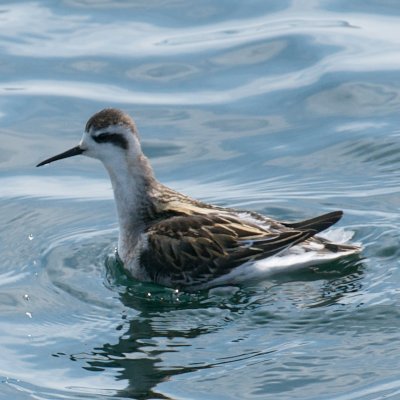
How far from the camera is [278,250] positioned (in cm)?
1252

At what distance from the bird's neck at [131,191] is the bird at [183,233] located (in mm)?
10

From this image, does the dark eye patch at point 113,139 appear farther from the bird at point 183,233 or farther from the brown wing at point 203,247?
the brown wing at point 203,247

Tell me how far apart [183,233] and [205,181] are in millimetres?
2693

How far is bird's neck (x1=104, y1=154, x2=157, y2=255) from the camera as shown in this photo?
1316cm

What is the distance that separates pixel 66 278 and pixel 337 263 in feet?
8.91

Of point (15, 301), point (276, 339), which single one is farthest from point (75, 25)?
point (276, 339)

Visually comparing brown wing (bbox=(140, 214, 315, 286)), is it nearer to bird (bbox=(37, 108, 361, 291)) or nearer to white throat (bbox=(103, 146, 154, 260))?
bird (bbox=(37, 108, 361, 291))

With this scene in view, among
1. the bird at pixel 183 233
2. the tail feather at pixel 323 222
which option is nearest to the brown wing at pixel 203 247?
the bird at pixel 183 233

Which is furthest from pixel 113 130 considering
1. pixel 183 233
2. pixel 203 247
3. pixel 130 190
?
pixel 203 247

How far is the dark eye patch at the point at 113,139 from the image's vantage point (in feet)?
43.1

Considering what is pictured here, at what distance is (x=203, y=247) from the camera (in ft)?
41.6

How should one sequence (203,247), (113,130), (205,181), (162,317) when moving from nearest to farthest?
1. (162,317)
2. (203,247)
3. (113,130)
4. (205,181)

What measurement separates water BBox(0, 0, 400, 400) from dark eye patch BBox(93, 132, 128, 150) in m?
1.21

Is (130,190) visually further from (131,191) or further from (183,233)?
(183,233)
